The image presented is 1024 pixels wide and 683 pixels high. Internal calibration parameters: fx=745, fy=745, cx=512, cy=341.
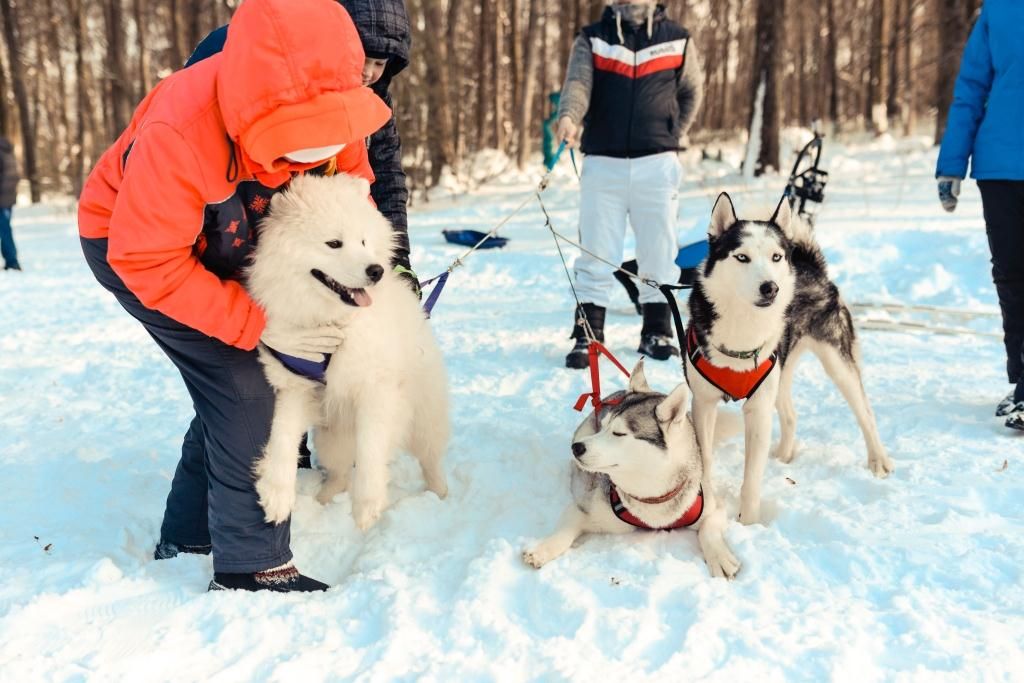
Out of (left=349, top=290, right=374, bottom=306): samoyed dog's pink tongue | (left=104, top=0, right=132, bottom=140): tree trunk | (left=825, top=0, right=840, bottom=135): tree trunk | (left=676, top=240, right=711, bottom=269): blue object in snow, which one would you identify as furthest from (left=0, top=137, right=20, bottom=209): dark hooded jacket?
(left=825, top=0, right=840, bottom=135): tree trunk

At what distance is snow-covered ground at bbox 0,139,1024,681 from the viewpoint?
6.36ft

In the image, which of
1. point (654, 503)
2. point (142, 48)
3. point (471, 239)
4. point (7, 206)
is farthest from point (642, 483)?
point (142, 48)

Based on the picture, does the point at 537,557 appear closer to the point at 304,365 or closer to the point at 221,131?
the point at 304,365

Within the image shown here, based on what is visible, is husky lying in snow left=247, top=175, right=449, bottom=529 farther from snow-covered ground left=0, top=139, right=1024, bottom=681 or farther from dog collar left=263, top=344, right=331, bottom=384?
snow-covered ground left=0, top=139, right=1024, bottom=681

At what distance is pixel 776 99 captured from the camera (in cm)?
1165

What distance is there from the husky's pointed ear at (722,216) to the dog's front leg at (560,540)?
4.02 ft

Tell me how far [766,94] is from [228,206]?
37.0 ft

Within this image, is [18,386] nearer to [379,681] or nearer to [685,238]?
[379,681]

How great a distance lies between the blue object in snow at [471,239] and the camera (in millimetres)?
8797

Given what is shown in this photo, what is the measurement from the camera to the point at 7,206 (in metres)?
9.13

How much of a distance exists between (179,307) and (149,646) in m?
0.93

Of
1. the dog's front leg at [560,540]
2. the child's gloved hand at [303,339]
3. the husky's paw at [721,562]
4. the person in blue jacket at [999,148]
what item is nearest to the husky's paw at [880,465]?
the person in blue jacket at [999,148]

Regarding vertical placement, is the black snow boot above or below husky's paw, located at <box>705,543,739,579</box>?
below

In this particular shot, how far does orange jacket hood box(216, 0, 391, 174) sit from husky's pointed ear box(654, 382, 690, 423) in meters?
1.32
